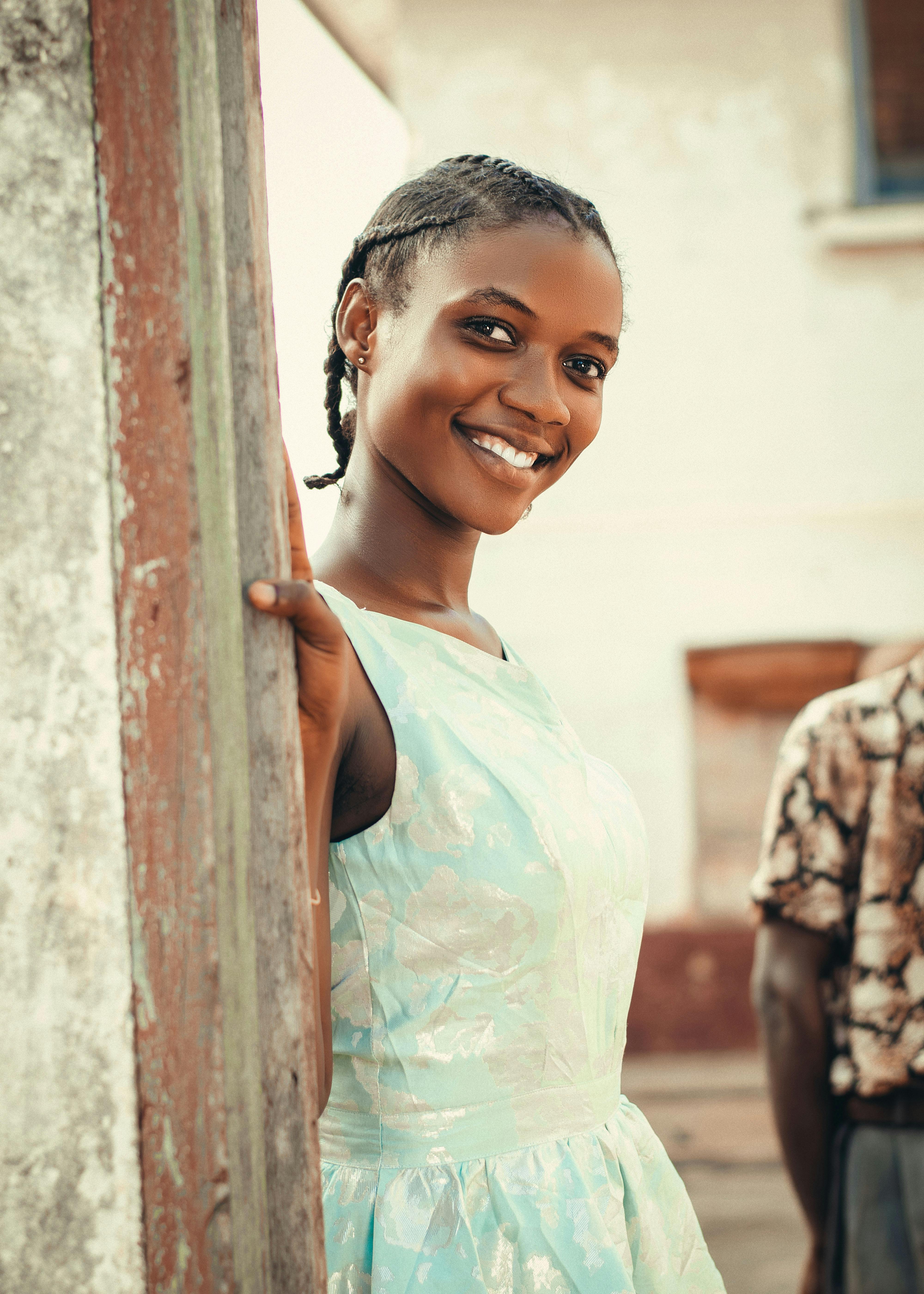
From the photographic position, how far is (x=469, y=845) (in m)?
1.17

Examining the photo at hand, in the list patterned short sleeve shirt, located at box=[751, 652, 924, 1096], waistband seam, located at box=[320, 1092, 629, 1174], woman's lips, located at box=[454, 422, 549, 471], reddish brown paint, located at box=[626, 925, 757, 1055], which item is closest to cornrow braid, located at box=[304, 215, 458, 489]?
woman's lips, located at box=[454, 422, 549, 471]

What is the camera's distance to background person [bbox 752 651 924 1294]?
209 cm

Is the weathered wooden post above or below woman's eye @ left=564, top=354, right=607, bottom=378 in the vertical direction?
below

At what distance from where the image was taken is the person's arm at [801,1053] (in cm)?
223

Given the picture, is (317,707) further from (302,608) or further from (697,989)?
(697,989)

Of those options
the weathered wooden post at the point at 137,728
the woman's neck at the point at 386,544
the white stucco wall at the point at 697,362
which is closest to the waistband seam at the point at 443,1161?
the weathered wooden post at the point at 137,728

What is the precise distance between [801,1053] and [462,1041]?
1.31 m

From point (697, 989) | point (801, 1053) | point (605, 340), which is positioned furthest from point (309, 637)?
point (697, 989)

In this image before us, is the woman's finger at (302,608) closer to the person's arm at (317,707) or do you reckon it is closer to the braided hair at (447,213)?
the person's arm at (317,707)

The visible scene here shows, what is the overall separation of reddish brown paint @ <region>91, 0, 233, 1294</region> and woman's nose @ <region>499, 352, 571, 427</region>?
60 cm

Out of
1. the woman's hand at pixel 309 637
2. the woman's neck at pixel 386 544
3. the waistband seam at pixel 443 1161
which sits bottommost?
the waistband seam at pixel 443 1161

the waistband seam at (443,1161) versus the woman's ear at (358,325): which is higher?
the woman's ear at (358,325)

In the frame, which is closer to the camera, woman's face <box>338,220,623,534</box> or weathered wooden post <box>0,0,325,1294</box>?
weathered wooden post <box>0,0,325,1294</box>

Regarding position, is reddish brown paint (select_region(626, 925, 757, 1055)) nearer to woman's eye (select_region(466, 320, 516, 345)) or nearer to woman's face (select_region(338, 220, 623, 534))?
woman's face (select_region(338, 220, 623, 534))
